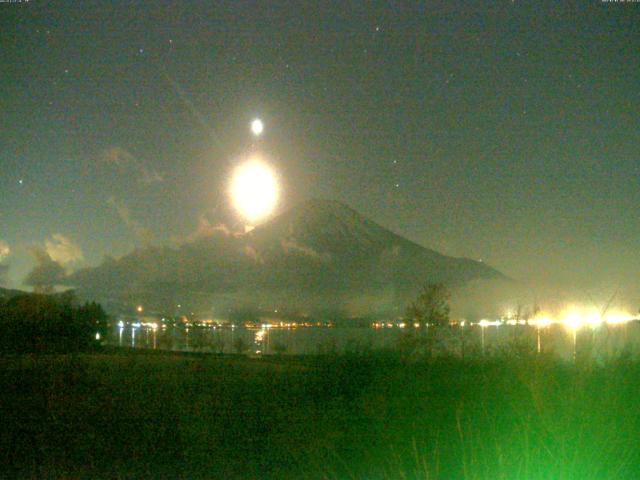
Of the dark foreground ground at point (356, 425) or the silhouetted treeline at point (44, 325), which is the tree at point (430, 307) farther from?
the dark foreground ground at point (356, 425)

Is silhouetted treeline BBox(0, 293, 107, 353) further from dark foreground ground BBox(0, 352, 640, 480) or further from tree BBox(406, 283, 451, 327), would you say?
dark foreground ground BBox(0, 352, 640, 480)

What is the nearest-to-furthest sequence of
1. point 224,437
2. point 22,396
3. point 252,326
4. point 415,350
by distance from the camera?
point 224,437, point 22,396, point 415,350, point 252,326

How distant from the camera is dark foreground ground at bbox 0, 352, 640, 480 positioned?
854 cm

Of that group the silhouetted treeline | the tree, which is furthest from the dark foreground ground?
the silhouetted treeline

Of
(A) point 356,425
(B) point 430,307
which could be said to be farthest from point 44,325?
(A) point 356,425

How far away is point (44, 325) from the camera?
109ft

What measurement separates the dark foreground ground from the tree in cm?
1523

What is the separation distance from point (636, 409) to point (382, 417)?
3.57m

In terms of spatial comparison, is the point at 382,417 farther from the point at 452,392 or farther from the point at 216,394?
the point at 216,394

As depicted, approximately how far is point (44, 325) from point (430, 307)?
17.3m

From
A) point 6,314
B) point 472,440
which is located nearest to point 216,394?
point 472,440

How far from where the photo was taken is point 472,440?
926cm

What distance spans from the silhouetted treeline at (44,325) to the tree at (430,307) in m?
14.4

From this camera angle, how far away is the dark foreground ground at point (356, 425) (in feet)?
28.0
